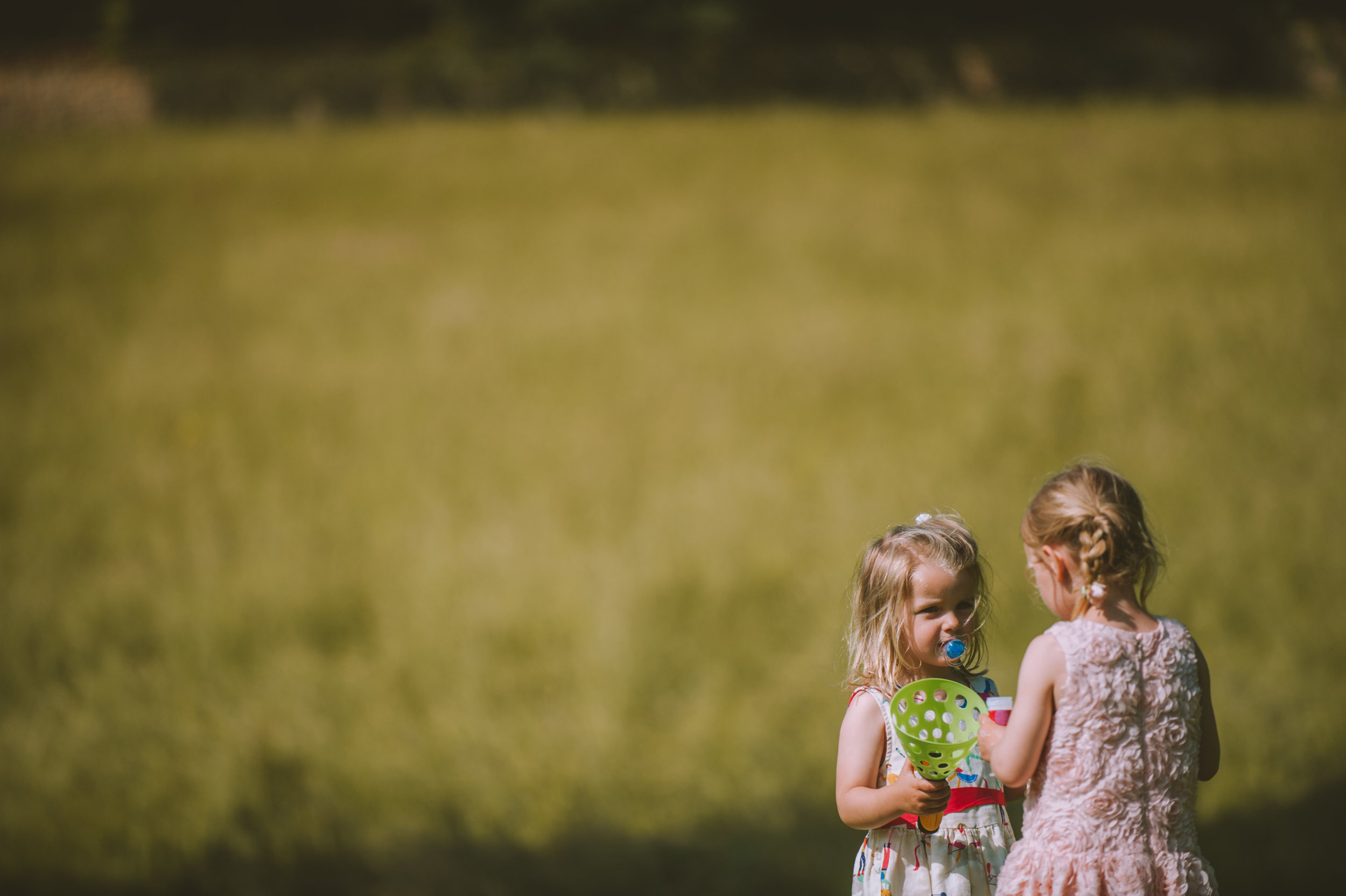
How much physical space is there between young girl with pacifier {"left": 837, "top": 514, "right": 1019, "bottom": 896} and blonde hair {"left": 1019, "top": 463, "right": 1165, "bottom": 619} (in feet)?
0.17

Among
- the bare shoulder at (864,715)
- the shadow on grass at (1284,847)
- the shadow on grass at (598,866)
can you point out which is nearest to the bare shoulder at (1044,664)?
the bare shoulder at (864,715)

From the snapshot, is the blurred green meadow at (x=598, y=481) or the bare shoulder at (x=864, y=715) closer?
the bare shoulder at (x=864, y=715)

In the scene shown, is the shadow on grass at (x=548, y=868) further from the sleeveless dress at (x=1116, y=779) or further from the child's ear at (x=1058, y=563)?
the child's ear at (x=1058, y=563)

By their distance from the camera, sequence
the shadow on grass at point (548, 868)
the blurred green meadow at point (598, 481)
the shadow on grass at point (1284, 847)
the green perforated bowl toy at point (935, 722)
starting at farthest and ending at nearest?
1. the blurred green meadow at point (598, 481)
2. the shadow on grass at point (548, 868)
3. the shadow on grass at point (1284, 847)
4. the green perforated bowl toy at point (935, 722)

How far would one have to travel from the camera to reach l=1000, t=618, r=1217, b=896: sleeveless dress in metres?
0.68

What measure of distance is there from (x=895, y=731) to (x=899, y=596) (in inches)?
3.8

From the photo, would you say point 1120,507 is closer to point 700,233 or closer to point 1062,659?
point 1062,659

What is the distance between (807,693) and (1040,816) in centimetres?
762

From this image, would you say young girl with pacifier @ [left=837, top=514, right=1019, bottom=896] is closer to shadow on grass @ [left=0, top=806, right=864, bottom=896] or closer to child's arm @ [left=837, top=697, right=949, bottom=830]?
child's arm @ [left=837, top=697, right=949, bottom=830]

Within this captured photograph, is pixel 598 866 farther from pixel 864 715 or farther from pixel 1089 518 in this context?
pixel 1089 518

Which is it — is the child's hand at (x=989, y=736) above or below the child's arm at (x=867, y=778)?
above

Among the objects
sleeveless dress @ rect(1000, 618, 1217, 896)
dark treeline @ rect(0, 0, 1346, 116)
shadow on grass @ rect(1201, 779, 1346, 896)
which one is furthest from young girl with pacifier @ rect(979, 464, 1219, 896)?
dark treeline @ rect(0, 0, 1346, 116)

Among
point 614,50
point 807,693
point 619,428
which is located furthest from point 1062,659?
point 614,50

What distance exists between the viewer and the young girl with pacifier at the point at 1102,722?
0.65 m
